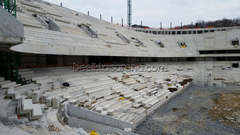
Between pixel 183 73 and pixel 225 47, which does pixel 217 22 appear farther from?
pixel 183 73

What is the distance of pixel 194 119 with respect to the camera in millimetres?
9938

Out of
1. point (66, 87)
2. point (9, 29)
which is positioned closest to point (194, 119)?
point (66, 87)

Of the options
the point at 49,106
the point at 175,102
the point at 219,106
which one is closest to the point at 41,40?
the point at 49,106

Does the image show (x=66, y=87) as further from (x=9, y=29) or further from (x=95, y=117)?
(x=9, y=29)

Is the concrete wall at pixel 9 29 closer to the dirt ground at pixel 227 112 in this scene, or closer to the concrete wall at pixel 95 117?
the concrete wall at pixel 95 117

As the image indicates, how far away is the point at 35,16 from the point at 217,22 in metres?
81.9

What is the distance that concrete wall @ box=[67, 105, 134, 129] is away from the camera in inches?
312

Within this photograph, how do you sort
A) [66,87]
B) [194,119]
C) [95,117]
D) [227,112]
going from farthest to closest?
[66,87] → [227,112] → [194,119] → [95,117]

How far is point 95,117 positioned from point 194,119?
655cm

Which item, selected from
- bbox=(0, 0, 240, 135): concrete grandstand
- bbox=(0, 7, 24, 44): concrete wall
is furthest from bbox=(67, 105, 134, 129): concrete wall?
bbox=(0, 7, 24, 44): concrete wall

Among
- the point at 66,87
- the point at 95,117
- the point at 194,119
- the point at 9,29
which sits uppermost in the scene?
the point at 9,29

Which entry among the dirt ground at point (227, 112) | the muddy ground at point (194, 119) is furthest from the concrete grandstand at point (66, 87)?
the dirt ground at point (227, 112)

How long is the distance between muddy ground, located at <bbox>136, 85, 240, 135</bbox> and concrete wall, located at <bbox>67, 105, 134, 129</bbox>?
1153mm

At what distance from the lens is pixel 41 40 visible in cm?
1212
